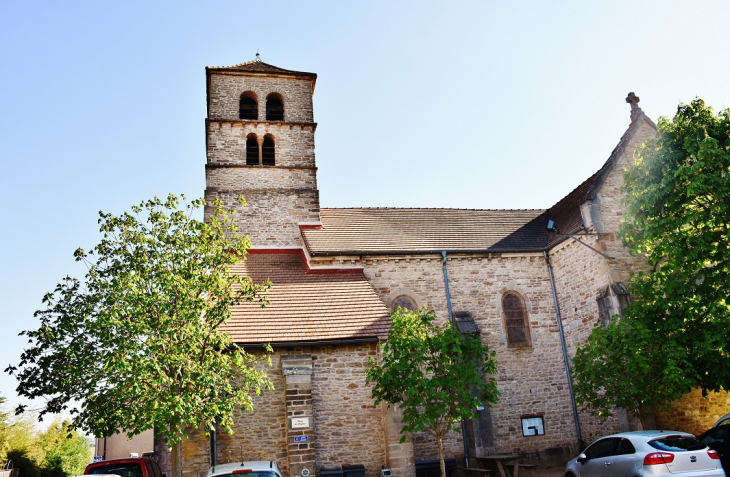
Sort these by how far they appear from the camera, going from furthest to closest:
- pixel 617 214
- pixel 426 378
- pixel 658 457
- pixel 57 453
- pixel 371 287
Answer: pixel 57 453 < pixel 617 214 < pixel 371 287 < pixel 426 378 < pixel 658 457

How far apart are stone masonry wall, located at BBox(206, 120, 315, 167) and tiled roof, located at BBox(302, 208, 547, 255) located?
7.74ft

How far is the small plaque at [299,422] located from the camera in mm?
12523

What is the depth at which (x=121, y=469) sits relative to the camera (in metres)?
10.7

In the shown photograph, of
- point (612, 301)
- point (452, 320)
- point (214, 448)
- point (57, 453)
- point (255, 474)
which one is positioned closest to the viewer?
point (255, 474)

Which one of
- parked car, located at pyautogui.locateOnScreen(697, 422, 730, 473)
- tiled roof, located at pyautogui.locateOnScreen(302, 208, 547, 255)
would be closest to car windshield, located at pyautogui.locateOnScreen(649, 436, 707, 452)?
parked car, located at pyautogui.locateOnScreen(697, 422, 730, 473)

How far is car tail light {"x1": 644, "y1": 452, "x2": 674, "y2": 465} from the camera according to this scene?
869 centimetres

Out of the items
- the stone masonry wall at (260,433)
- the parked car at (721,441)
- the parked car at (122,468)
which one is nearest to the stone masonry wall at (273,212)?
the stone masonry wall at (260,433)

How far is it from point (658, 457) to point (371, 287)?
30.3ft

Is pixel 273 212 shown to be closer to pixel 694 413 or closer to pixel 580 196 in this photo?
pixel 580 196

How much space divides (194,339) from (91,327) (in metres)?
1.94

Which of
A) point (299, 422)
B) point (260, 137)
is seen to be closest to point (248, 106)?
point (260, 137)

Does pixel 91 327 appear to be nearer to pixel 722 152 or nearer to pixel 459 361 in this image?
pixel 459 361

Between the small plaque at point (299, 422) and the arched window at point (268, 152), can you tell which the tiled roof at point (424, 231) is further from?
the small plaque at point (299, 422)

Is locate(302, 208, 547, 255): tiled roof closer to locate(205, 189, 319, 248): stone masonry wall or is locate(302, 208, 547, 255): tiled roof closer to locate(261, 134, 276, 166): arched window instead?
locate(205, 189, 319, 248): stone masonry wall
